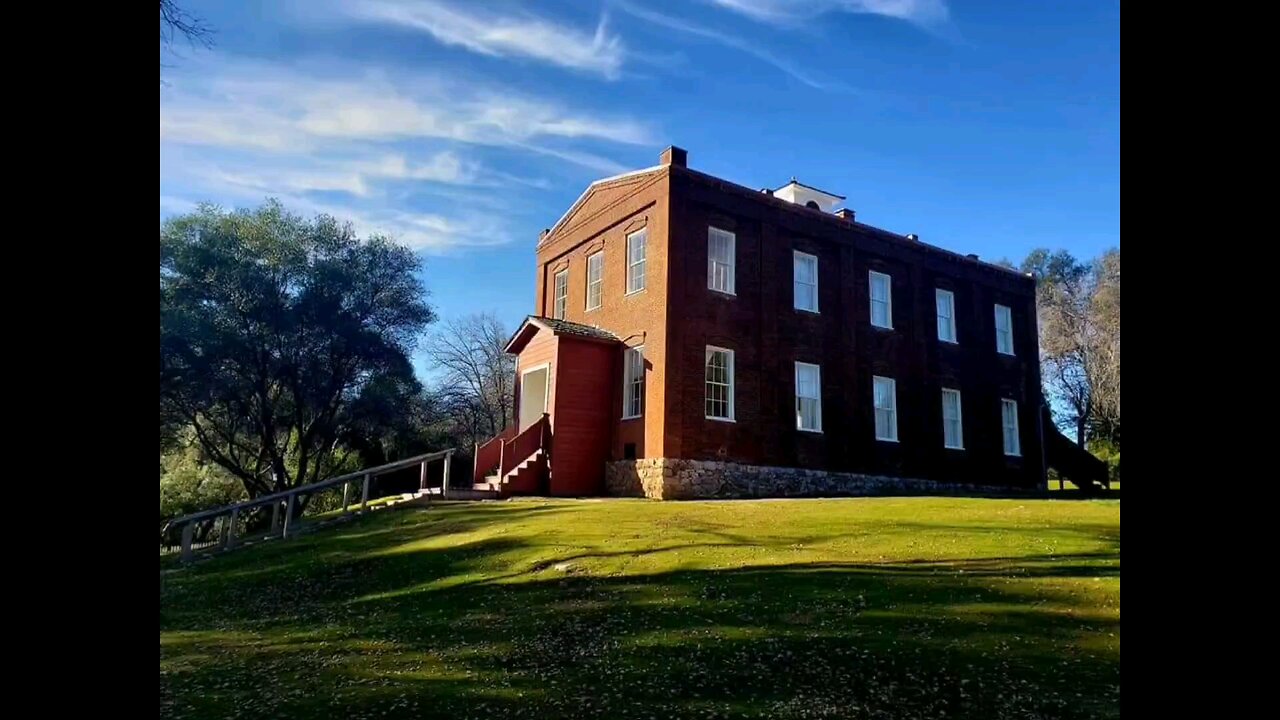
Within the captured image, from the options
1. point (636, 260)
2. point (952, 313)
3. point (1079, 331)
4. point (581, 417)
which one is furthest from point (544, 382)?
point (1079, 331)

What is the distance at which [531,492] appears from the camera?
73.7ft

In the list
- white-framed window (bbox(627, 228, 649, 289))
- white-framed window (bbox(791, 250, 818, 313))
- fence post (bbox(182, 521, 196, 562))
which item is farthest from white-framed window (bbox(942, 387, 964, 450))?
fence post (bbox(182, 521, 196, 562))

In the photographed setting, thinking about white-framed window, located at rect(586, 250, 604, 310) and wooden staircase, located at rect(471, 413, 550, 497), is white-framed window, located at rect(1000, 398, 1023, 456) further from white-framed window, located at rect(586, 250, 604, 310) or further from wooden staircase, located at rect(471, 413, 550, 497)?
wooden staircase, located at rect(471, 413, 550, 497)

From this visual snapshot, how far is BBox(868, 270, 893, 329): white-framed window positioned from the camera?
26984mm

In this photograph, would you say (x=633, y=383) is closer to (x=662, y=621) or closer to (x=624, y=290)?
(x=624, y=290)

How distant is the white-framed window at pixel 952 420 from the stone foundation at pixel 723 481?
350cm

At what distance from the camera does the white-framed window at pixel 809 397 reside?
80.2 feet

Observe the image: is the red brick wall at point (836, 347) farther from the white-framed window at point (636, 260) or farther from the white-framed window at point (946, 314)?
the white-framed window at point (636, 260)

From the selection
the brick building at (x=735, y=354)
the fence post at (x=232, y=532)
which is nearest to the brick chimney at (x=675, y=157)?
the brick building at (x=735, y=354)

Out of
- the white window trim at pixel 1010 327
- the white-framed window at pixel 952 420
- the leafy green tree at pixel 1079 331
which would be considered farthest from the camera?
the leafy green tree at pixel 1079 331

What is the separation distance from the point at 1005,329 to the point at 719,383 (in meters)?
14.1

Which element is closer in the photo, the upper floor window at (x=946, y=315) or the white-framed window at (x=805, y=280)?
the white-framed window at (x=805, y=280)

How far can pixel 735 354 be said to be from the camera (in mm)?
23141
